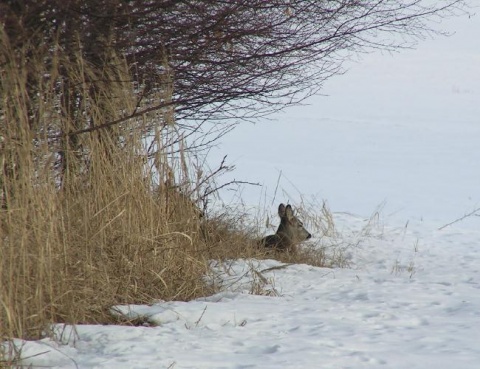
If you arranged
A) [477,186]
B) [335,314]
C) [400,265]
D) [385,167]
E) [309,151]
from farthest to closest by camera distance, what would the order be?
[309,151] → [385,167] → [477,186] → [400,265] → [335,314]

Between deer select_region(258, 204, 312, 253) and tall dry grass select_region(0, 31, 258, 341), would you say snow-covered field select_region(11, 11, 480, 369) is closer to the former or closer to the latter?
tall dry grass select_region(0, 31, 258, 341)

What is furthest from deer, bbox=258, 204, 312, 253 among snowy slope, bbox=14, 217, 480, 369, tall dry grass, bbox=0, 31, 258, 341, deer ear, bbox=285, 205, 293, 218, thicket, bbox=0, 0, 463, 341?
tall dry grass, bbox=0, 31, 258, 341

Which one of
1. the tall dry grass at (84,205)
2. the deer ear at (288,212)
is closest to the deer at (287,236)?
the deer ear at (288,212)

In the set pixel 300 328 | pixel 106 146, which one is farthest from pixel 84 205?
pixel 300 328

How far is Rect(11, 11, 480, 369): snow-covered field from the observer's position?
365cm

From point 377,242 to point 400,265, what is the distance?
1242 millimetres

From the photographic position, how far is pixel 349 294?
5.24 m

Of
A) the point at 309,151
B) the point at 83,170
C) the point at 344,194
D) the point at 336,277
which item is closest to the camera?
the point at 83,170

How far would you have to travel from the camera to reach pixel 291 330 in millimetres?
4145

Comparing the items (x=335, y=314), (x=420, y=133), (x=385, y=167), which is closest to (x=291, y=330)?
(x=335, y=314)

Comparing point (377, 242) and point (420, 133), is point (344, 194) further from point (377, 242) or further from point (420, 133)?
point (420, 133)

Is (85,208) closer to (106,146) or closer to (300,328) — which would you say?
(106,146)

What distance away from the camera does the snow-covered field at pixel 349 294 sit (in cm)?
365

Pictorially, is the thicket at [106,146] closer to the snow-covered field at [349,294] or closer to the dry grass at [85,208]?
the dry grass at [85,208]
